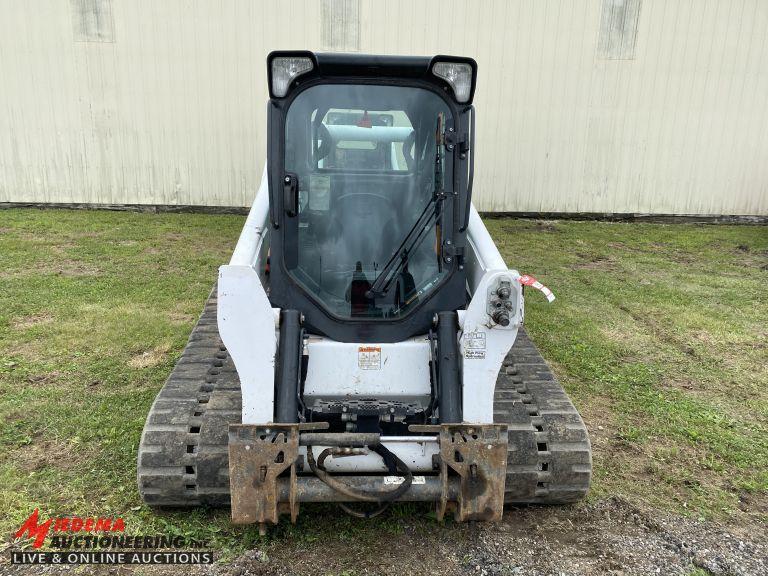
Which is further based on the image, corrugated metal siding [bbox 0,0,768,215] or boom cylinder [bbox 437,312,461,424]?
corrugated metal siding [bbox 0,0,768,215]

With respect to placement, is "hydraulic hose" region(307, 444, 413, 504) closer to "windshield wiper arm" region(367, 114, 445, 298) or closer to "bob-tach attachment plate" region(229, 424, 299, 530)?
"bob-tach attachment plate" region(229, 424, 299, 530)

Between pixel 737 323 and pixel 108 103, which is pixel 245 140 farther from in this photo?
pixel 737 323

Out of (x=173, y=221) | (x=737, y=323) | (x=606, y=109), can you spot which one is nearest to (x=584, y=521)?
(x=737, y=323)

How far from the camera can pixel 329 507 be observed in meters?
3.44

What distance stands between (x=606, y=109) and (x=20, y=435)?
480 inches

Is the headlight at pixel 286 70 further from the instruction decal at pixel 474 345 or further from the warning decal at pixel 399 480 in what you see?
the warning decal at pixel 399 480

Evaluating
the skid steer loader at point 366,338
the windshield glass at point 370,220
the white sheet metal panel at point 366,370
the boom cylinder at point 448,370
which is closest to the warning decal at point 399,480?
the skid steer loader at point 366,338

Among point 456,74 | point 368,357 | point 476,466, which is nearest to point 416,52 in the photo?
point 456,74

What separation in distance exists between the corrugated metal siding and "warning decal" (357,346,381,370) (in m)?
10.1

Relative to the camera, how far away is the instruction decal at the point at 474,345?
3.24 m

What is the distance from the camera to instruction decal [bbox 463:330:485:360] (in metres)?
3.24

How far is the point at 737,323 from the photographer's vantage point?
6941 millimetres

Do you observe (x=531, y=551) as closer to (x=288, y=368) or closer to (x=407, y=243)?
(x=288, y=368)

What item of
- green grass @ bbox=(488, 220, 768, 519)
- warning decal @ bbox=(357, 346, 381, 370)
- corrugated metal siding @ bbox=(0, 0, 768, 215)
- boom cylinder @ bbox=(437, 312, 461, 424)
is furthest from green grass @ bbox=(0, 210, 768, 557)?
corrugated metal siding @ bbox=(0, 0, 768, 215)
